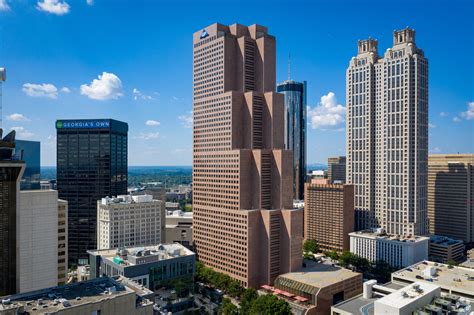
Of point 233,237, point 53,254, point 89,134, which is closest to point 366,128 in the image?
point 233,237

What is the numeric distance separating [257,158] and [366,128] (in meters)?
80.7

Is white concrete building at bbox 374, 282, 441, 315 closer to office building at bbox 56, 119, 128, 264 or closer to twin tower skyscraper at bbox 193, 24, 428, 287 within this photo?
twin tower skyscraper at bbox 193, 24, 428, 287

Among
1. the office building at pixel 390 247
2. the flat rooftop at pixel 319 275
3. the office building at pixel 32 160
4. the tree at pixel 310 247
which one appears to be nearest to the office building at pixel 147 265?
the flat rooftop at pixel 319 275

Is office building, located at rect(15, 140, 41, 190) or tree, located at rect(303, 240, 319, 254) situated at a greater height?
office building, located at rect(15, 140, 41, 190)

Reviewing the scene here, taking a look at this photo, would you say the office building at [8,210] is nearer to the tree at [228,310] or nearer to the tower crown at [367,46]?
the tree at [228,310]

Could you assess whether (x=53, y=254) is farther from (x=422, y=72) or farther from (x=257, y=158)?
(x=422, y=72)

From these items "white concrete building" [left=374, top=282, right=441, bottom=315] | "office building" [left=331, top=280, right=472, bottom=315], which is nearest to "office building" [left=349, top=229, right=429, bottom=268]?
"office building" [left=331, top=280, right=472, bottom=315]

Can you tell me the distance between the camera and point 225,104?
456 ft

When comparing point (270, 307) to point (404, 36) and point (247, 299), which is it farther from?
point (404, 36)

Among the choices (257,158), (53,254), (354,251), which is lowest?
(354,251)

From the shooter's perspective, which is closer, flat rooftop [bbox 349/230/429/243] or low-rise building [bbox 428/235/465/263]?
flat rooftop [bbox 349/230/429/243]

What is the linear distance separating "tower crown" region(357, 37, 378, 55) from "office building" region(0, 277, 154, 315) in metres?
173

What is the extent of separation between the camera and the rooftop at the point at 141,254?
9962cm

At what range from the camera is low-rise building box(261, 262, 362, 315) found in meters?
105
